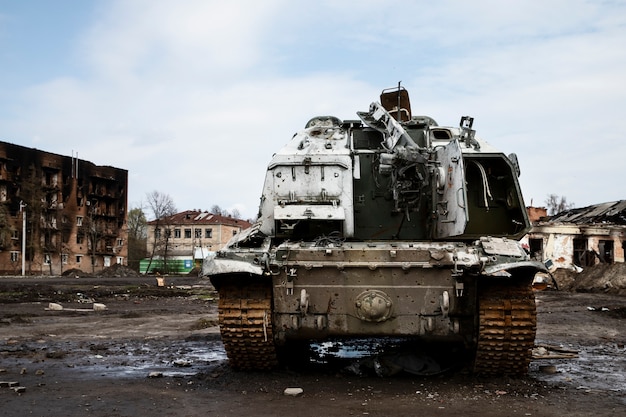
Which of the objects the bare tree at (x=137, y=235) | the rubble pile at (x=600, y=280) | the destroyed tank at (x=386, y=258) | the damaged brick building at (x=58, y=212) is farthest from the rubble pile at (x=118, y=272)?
the destroyed tank at (x=386, y=258)

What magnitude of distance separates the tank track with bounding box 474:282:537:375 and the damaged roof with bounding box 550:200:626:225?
33396 millimetres

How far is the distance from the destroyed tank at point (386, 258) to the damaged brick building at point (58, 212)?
50.0 meters

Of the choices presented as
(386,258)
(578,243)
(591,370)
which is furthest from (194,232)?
(386,258)

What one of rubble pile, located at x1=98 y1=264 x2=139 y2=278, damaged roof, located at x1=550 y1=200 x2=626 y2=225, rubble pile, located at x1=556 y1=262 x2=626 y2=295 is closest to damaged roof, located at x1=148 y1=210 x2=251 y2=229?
rubble pile, located at x1=98 y1=264 x2=139 y2=278

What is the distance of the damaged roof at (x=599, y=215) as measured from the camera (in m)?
38.8

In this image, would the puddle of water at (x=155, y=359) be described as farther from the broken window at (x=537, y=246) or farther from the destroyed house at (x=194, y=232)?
the destroyed house at (x=194, y=232)

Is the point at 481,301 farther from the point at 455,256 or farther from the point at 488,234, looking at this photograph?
the point at 488,234

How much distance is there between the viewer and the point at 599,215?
131 feet

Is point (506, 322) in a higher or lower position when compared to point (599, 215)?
lower

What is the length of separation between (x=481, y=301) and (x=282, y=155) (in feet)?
9.55

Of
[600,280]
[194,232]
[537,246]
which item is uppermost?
[194,232]

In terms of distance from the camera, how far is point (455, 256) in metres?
7.11

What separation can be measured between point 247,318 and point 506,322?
253 cm

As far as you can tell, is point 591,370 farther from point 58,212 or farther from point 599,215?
point 58,212
